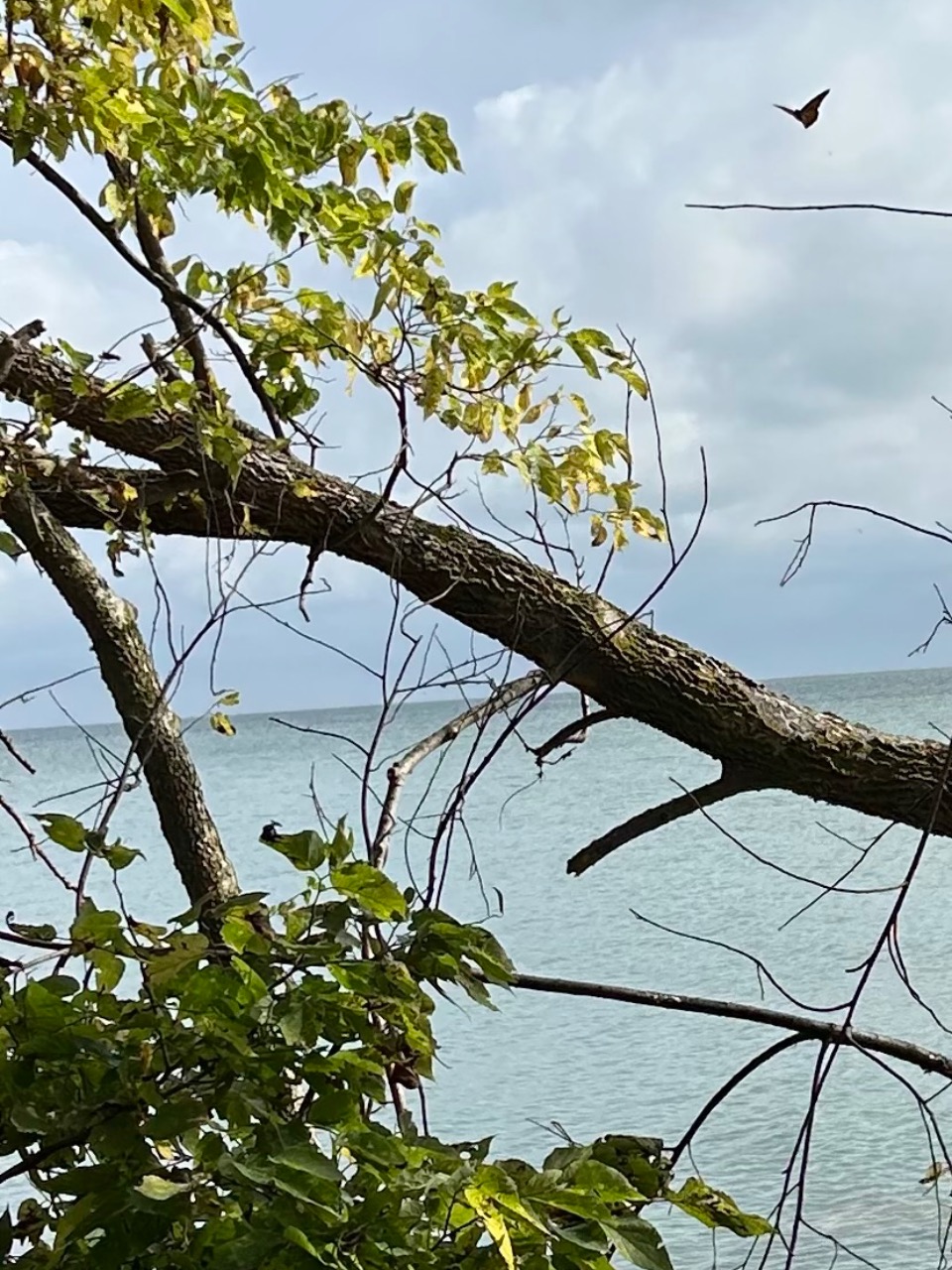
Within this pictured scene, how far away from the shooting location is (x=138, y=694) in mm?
2332

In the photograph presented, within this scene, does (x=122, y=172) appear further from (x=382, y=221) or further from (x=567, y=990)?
(x=567, y=990)

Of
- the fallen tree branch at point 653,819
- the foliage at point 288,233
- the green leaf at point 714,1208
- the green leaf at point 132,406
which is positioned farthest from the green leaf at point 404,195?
the green leaf at point 714,1208

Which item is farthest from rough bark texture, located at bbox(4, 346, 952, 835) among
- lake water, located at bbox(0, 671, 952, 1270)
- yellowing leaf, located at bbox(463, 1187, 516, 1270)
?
yellowing leaf, located at bbox(463, 1187, 516, 1270)

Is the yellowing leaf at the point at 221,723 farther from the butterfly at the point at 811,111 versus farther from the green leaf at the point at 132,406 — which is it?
the butterfly at the point at 811,111

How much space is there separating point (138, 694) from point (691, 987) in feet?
21.9

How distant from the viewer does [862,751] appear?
2090 mm

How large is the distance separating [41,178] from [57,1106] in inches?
52.0

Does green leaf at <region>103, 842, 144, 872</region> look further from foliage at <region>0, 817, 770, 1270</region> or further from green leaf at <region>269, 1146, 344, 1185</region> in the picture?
green leaf at <region>269, 1146, 344, 1185</region>

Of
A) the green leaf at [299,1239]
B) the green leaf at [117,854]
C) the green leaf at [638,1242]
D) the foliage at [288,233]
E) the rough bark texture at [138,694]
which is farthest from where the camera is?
the rough bark texture at [138,694]

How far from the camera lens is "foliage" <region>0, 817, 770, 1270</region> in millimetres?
906

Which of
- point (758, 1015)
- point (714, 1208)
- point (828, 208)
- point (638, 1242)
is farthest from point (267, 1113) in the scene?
point (758, 1015)

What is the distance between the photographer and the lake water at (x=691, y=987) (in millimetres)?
5535

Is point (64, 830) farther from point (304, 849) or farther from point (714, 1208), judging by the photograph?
point (714, 1208)

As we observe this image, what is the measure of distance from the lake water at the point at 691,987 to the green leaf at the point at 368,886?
335mm
